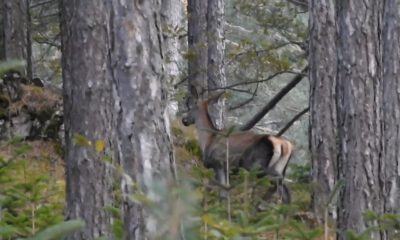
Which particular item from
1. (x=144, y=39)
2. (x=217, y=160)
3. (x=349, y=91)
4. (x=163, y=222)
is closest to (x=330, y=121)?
(x=217, y=160)

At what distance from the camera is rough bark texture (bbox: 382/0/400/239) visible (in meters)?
9.94

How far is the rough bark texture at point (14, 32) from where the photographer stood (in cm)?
1423

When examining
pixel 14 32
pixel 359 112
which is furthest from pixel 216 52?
pixel 359 112

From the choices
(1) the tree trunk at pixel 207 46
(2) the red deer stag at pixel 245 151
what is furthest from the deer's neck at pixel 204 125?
(1) the tree trunk at pixel 207 46

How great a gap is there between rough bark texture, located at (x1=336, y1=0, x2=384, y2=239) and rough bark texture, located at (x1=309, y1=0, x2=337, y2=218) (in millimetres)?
3554

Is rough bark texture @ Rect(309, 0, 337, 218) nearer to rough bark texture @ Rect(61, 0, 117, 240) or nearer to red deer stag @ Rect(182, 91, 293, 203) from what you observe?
red deer stag @ Rect(182, 91, 293, 203)

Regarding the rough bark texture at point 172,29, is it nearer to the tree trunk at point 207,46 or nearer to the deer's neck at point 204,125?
the tree trunk at point 207,46

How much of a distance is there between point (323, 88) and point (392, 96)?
3.32 feet

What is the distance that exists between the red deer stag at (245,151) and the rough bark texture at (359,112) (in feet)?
16.4

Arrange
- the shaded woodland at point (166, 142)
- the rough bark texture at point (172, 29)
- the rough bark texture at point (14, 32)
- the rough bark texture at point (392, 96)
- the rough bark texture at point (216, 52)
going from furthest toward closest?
Result: the rough bark texture at point (216, 52)
the rough bark texture at point (172, 29)
the rough bark texture at point (14, 32)
the rough bark texture at point (392, 96)
the shaded woodland at point (166, 142)

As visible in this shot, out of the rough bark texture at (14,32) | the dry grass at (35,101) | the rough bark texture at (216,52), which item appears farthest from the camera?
the rough bark texture at (216,52)

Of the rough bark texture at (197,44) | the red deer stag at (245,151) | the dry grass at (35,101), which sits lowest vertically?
the red deer stag at (245,151)

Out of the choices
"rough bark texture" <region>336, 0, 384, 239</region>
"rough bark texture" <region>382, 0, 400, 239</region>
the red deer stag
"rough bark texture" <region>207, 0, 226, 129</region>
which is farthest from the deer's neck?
Answer: "rough bark texture" <region>336, 0, 384, 239</region>

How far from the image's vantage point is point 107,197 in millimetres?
7090
